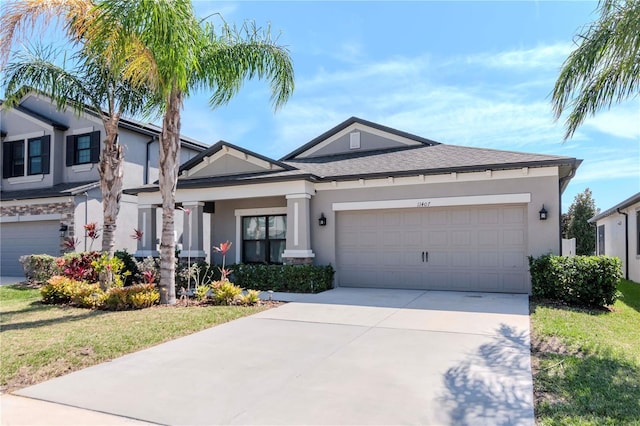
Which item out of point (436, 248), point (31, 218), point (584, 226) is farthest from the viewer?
point (584, 226)

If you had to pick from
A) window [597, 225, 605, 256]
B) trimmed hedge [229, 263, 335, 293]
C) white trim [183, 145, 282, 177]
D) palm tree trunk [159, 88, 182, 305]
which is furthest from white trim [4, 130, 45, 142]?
window [597, 225, 605, 256]

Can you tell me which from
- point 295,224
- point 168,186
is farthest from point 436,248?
point 168,186

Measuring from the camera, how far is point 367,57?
1384cm

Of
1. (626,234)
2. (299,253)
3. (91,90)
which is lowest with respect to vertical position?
(299,253)

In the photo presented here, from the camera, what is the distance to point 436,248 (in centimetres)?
1172

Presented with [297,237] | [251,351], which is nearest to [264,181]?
[297,237]

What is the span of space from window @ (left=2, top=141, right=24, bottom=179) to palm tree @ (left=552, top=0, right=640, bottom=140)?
2063 cm

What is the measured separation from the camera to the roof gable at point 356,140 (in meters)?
15.4

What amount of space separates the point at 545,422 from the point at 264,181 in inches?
397

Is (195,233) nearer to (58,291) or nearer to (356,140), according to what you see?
(58,291)

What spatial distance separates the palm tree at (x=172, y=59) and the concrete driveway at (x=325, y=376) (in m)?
4.17

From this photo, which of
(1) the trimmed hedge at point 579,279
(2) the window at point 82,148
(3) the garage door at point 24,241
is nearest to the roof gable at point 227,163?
(2) the window at point 82,148

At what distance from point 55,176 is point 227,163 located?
8.79m

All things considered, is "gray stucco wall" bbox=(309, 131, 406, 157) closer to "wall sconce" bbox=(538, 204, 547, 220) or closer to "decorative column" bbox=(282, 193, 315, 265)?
"decorative column" bbox=(282, 193, 315, 265)
